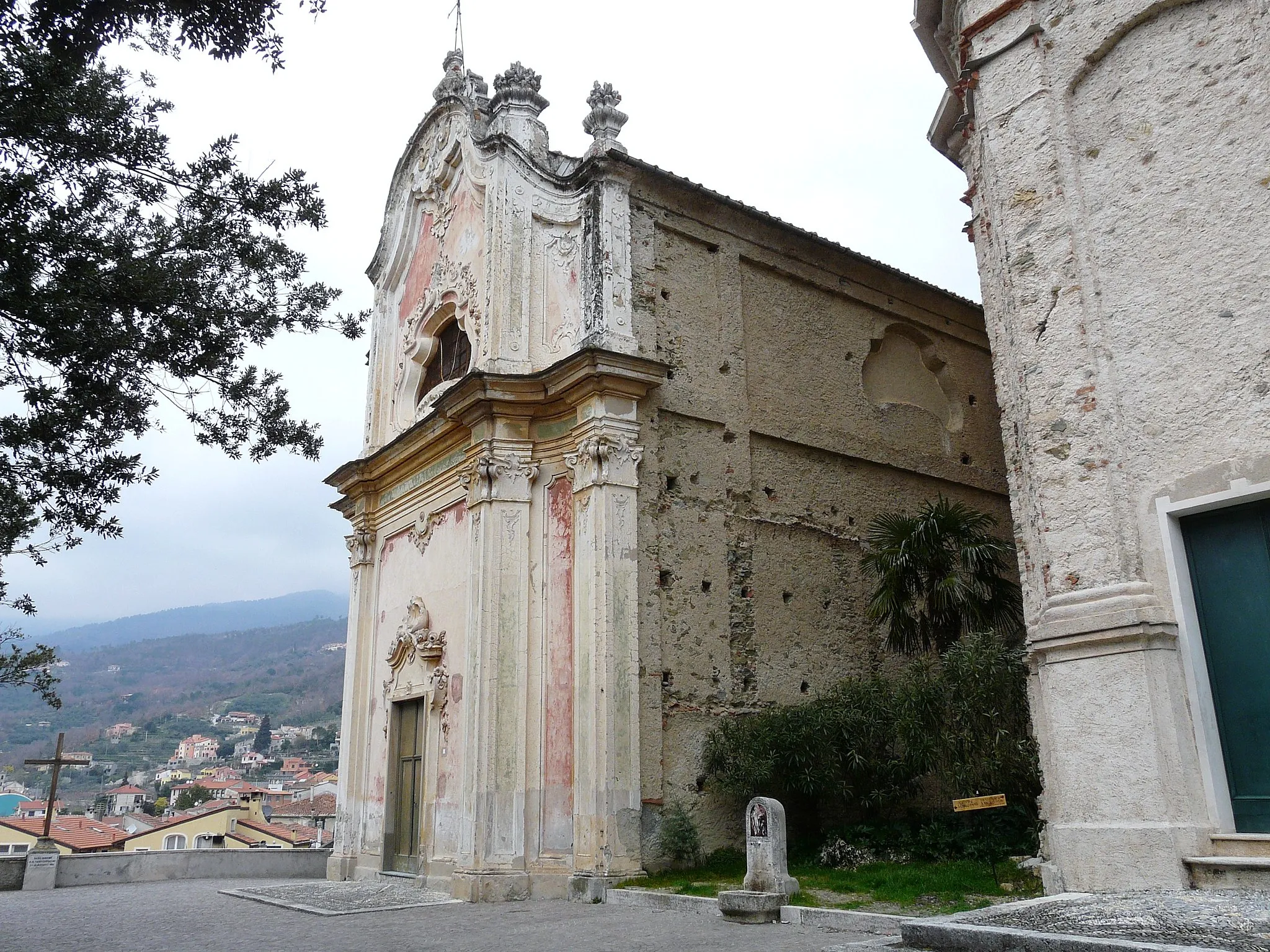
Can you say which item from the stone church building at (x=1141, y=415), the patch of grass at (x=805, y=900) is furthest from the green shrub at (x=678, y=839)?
the stone church building at (x=1141, y=415)

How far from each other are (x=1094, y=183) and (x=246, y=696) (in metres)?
178

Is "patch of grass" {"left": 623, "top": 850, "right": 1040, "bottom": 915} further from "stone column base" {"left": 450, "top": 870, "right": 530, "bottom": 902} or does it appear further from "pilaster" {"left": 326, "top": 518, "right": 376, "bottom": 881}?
"pilaster" {"left": 326, "top": 518, "right": 376, "bottom": 881}

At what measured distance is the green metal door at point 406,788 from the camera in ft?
49.2

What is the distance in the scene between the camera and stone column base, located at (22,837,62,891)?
15.6m

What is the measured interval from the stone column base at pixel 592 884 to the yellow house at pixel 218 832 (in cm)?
2696

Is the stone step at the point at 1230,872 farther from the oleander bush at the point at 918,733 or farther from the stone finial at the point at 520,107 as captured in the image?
the stone finial at the point at 520,107

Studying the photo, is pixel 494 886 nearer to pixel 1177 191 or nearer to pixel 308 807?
pixel 1177 191

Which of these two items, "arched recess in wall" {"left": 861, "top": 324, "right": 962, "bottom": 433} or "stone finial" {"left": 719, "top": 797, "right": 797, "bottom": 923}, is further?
"arched recess in wall" {"left": 861, "top": 324, "right": 962, "bottom": 433}

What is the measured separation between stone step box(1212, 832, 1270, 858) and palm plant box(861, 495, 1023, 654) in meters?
7.67

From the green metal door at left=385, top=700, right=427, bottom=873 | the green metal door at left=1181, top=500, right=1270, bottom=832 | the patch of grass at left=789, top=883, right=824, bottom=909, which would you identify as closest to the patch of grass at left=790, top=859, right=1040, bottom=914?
the patch of grass at left=789, top=883, right=824, bottom=909

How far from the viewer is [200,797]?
63.5 metres

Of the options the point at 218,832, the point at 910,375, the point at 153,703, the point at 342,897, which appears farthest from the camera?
the point at 153,703

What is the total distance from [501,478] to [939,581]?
6028mm

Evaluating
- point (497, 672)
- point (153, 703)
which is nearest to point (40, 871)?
point (497, 672)
